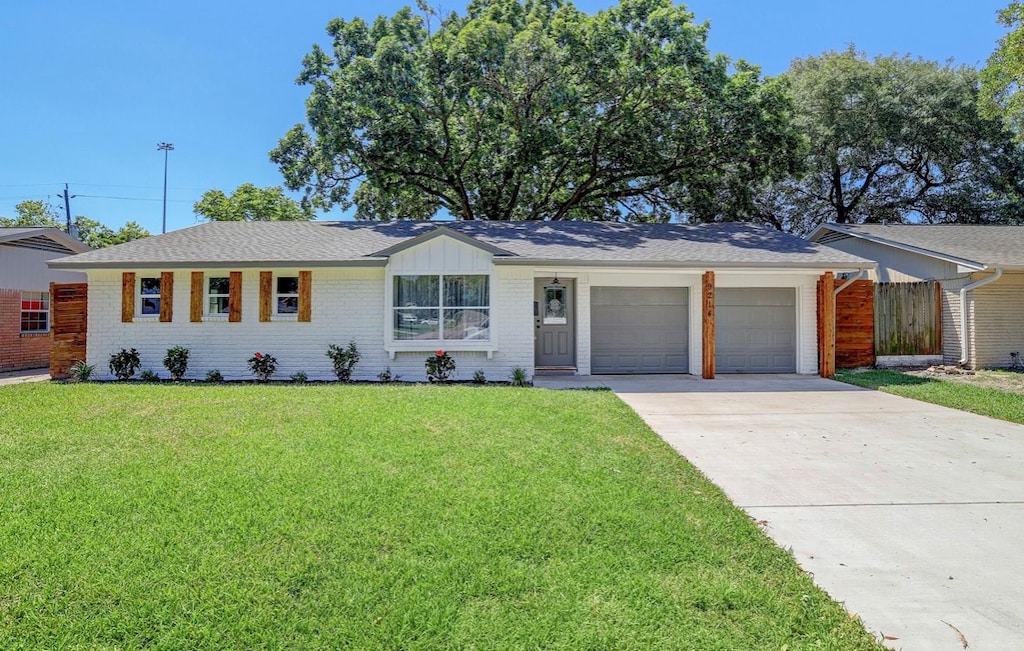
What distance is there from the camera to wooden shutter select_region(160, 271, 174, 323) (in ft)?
36.1

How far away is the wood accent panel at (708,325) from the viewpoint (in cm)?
1095

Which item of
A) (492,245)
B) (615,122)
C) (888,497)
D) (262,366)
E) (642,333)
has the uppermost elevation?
(615,122)

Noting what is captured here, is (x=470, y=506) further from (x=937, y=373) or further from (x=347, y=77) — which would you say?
(x=347, y=77)

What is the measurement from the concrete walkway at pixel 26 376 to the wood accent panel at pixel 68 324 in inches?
19.4

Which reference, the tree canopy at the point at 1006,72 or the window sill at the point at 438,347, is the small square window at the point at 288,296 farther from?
the tree canopy at the point at 1006,72

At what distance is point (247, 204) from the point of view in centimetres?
2962

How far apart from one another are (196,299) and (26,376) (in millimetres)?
4950

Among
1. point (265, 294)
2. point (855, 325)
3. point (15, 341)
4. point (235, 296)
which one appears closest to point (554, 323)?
point (265, 294)

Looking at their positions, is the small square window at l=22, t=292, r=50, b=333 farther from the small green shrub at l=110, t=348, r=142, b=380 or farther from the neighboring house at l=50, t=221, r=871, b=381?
the small green shrub at l=110, t=348, r=142, b=380

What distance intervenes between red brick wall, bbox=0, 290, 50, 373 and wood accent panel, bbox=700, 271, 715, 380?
16307 mm

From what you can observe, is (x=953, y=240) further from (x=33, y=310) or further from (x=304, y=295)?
(x=33, y=310)

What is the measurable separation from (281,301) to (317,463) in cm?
721

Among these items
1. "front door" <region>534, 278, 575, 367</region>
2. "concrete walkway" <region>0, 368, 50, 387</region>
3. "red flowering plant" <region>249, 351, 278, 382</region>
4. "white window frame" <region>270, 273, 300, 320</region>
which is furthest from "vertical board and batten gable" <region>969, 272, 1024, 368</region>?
"concrete walkway" <region>0, 368, 50, 387</region>

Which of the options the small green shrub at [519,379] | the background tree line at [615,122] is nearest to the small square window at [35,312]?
the background tree line at [615,122]
